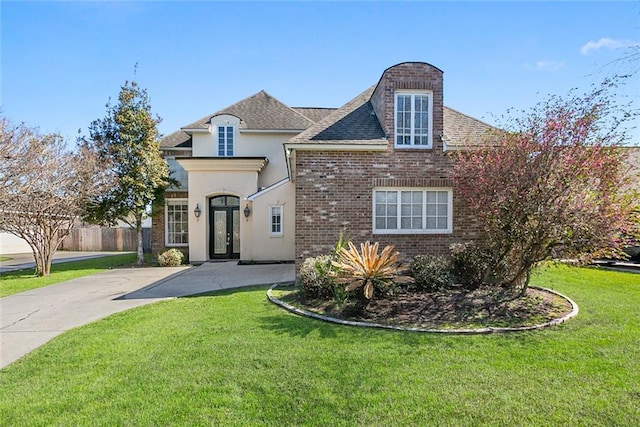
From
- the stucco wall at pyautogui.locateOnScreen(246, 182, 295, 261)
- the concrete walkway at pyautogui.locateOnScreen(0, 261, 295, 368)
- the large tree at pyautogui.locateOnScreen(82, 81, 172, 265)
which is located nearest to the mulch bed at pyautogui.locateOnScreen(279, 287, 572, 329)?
the concrete walkway at pyautogui.locateOnScreen(0, 261, 295, 368)

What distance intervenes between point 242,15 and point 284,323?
26.2 feet

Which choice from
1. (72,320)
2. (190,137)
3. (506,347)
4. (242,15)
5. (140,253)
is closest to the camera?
(506,347)

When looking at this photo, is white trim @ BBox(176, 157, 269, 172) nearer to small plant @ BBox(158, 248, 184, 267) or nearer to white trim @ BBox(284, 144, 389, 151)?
small plant @ BBox(158, 248, 184, 267)

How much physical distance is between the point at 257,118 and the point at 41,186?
1021 cm

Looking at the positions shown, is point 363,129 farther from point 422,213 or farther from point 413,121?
point 422,213

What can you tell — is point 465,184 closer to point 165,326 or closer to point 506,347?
point 506,347

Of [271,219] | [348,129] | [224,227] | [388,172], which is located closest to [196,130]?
[224,227]

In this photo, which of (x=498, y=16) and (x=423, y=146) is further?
(x=423, y=146)

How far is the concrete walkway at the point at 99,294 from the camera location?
21.2ft

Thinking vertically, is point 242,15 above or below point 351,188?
above

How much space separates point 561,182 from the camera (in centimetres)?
698

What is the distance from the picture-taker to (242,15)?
918cm

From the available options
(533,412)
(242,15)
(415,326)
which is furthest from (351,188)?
(533,412)

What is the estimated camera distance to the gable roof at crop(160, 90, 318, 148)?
1830cm
